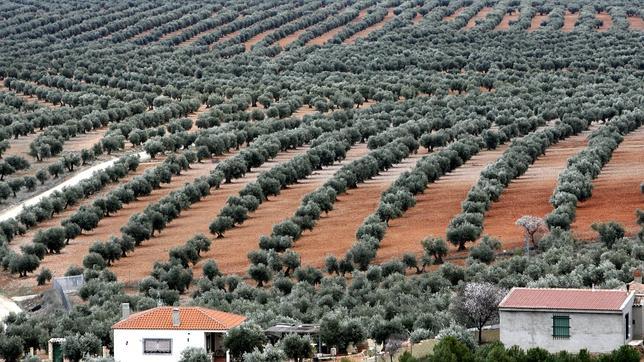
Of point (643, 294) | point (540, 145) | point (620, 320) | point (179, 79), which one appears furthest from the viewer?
point (179, 79)

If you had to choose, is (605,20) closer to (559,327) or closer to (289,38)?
(289,38)

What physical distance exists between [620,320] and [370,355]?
27.1 ft

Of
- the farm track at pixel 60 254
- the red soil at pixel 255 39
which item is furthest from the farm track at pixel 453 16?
the farm track at pixel 60 254

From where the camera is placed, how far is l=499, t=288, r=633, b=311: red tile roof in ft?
168

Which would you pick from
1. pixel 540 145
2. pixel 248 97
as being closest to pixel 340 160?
pixel 540 145

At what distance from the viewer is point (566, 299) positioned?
52156mm

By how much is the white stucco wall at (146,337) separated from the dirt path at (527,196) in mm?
26062

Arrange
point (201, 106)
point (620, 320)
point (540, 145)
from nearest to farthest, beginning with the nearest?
point (620, 320) → point (540, 145) → point (201, 106)

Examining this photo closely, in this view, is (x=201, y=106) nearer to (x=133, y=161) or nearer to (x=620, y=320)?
(x=133, y=161)

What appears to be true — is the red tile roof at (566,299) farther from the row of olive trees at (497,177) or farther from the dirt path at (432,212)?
the row of olive trees at (497,177)

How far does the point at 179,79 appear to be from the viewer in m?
157

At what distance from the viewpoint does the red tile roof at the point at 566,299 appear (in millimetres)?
51094

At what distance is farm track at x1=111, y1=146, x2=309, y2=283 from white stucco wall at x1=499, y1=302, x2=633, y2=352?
31129 millimetres

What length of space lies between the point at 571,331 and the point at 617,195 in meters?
42.5
